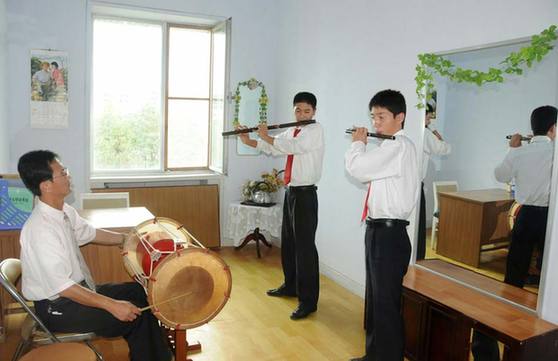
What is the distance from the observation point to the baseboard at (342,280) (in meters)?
3.93

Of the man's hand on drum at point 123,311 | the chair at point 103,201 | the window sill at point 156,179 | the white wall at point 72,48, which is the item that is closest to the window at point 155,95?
the window sill at point 156,179

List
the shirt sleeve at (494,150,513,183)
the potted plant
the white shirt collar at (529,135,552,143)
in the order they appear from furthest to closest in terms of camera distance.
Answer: the potted plant, the shirt sleeve at (494,150,513,183), the white shirt collar at (529,135,552,143)

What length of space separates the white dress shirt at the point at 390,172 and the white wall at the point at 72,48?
2861 mm

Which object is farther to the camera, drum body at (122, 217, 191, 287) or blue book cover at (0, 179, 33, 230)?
blue book cover at (0, 179, 33, 230)

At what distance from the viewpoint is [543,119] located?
240 cm

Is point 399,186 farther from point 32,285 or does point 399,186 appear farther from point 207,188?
point 207,188

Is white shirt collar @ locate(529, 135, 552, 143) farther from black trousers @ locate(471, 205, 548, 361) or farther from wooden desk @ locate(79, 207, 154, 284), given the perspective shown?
wooden desk @ locate(79, 207, 154, 284)

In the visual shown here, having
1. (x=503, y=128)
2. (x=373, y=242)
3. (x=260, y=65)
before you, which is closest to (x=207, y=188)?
(x=260, y=65)

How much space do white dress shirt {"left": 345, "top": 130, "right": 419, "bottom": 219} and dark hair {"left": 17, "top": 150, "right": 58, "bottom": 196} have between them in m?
1.52

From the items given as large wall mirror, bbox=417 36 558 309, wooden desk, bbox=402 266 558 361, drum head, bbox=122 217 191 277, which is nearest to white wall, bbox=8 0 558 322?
large wall mirror, bbox=417 36 558 309

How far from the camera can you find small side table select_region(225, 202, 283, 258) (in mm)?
4949

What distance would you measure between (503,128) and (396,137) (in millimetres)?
648

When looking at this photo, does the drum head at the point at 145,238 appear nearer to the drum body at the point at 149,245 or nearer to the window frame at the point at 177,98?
the drum body at the point at 149,245

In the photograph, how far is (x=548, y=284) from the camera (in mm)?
2363
